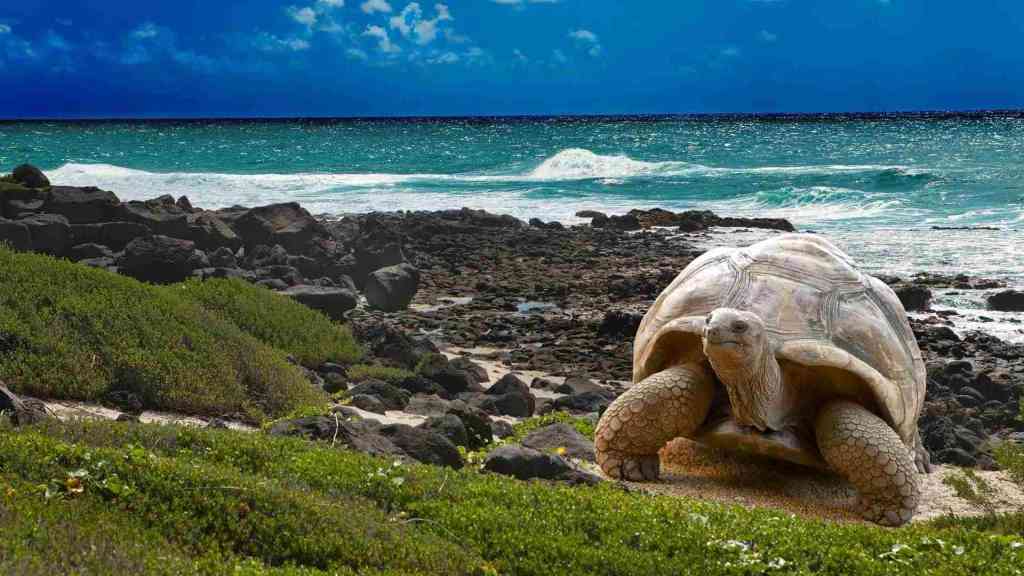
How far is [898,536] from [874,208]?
3514cm

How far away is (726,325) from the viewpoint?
26.1 ft

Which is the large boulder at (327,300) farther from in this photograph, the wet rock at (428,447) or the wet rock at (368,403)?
the wet rock at (428,447)

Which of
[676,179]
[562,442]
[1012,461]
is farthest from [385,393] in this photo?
[676,179]

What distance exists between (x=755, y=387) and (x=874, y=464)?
113 cm

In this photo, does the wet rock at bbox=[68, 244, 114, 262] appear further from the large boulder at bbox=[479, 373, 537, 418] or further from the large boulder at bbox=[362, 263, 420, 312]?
the large boulder at bbox=[479, 373, 537, 418]

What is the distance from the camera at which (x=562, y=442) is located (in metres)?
10.3

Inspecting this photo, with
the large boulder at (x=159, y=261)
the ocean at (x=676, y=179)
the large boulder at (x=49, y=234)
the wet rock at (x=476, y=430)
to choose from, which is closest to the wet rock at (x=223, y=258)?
the large boulder at (x=159, y=261)

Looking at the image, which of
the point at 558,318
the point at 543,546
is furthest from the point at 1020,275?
the point at 543,546

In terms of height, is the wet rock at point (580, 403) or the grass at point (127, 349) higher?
the grass at point (127, 349)

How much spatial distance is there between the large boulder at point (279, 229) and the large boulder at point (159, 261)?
526 centimetres

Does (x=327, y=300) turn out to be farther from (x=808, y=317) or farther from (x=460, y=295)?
(x=808, y=317)

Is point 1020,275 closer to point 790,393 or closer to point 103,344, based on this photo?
point 790,393

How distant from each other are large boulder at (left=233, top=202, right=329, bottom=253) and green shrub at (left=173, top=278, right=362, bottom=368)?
8.36 m

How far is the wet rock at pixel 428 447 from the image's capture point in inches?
360
